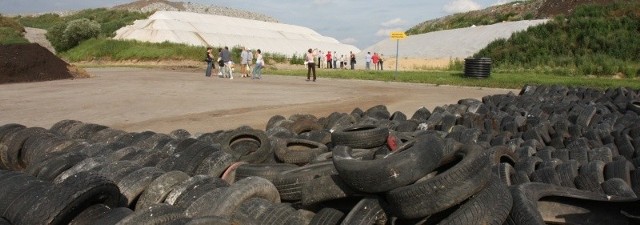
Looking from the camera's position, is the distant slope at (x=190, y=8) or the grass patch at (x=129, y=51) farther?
the distant slope at (x=190, y=8)

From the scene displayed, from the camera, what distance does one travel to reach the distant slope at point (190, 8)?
91600 mm

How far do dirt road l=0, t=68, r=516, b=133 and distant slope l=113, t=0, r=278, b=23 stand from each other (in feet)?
222

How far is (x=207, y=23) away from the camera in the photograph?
73500 millimetres

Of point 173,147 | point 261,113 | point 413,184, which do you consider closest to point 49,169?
point 173,147

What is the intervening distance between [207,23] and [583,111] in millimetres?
65834

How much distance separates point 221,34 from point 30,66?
130ft

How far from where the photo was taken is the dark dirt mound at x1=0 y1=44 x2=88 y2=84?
28344 millimetres

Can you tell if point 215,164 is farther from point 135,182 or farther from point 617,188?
point 617,188

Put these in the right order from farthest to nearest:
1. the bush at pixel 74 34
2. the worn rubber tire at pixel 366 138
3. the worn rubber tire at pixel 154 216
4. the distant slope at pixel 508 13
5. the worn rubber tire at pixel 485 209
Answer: the bush at pixel 74 34 < the distant slope at pixel 508 13 < the worn rubber tire at pixel 366 138 < the worn rubber tire at pixel 485 209 < the worn rubber tire at pixel 154 216

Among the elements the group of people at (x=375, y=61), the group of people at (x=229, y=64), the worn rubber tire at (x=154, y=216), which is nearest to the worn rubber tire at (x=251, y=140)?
the worn rubber tire at (x=154, y=216)

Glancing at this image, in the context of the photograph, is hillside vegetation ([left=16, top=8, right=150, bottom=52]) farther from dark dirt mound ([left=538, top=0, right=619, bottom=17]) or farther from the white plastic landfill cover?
dark dirt mound ([left=538, top=0, right=619, bottom=17])

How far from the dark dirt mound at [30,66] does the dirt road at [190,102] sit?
2324 millimetres

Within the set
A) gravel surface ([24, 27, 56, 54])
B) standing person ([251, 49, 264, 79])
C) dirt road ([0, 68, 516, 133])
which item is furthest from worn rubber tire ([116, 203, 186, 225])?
gravel surface ([24, 27, 56, 54])

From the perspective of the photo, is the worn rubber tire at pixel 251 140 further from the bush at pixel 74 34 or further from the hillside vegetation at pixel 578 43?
the bush at pixel 74 34
